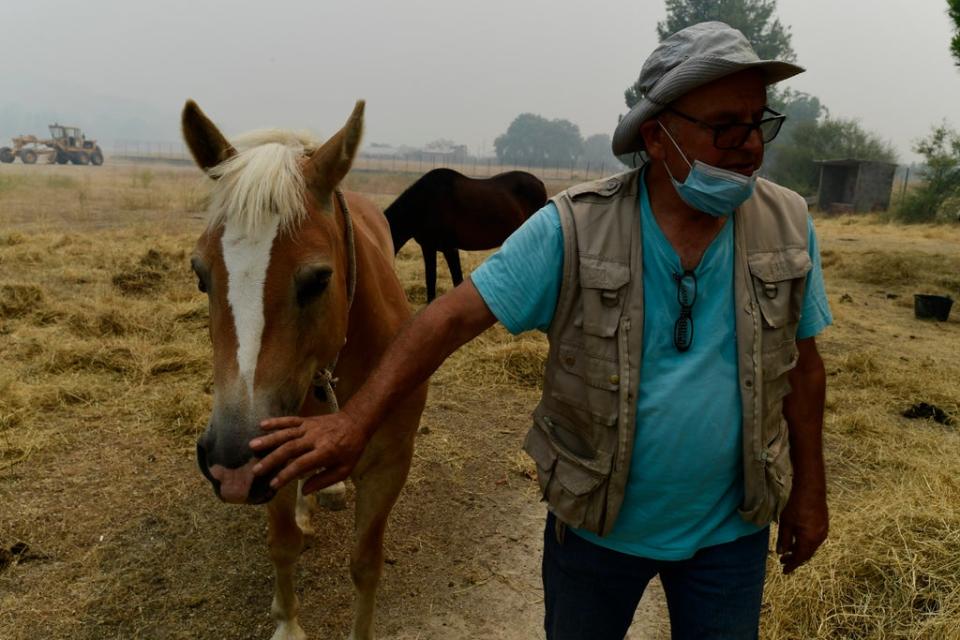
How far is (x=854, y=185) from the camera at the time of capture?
1048 inches

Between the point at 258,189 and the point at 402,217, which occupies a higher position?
the point at 258,189

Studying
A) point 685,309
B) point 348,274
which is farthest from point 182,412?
point 685,309

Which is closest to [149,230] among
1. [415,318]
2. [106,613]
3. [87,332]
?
[87,332]

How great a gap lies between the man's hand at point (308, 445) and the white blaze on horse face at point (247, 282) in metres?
0.16

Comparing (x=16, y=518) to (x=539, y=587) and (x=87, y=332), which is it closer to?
(x=539, y=587)

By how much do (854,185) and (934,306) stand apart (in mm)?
21795

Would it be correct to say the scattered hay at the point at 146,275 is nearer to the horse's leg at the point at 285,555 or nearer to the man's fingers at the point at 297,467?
the horse's leg at the point at 285,555

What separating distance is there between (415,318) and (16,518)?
3.08 meters

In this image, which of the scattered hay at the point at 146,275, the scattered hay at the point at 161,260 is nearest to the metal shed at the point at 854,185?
the scattered hay at the point at 161,260

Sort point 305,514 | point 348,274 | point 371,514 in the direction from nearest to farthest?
1. point 348,274
2. point 371,514
3. point 305,514

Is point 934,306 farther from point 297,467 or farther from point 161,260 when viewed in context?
point 161,260

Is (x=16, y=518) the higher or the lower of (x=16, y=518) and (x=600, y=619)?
the lower

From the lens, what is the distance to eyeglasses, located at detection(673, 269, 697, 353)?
1.49 meters

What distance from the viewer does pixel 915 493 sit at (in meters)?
3.21
